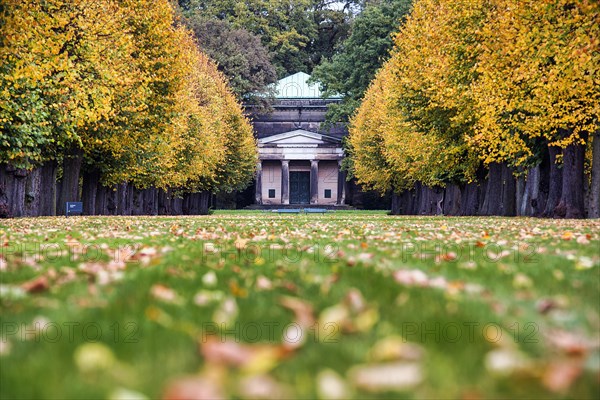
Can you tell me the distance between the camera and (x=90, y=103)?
2206cm

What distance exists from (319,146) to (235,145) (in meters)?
25.3

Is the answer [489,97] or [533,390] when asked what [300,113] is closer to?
[489,97]

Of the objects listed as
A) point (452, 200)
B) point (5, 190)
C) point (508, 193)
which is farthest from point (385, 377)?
point (452, 200)

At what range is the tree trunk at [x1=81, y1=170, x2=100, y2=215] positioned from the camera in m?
30.7

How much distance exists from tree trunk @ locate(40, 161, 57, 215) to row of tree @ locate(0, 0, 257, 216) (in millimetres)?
47

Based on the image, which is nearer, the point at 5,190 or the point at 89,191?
the point at 5,190

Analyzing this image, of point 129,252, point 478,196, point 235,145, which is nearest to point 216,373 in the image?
point 129,252

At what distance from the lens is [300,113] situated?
3386 inches

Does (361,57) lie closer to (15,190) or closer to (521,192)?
(521,192)

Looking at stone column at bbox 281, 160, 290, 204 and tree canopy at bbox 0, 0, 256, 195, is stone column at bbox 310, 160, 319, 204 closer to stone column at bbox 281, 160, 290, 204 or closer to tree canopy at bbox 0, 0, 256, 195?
stone column at bbox 281, 160, 290, 204

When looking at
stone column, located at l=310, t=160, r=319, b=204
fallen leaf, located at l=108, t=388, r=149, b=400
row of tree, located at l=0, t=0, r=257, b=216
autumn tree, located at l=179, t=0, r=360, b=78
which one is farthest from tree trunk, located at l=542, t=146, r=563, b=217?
autumn tree, located at l=179, t=0, r=360, b=78

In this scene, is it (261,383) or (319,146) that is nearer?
(261,383)

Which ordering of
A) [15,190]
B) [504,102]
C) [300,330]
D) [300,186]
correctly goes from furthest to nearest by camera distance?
[300,186] → [15,190] → [504,102] → [300,330]

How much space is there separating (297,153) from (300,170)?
376 centimetres
